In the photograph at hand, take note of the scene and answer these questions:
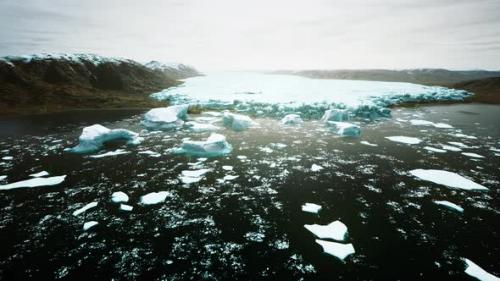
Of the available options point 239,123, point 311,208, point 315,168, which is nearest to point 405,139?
point 315,168

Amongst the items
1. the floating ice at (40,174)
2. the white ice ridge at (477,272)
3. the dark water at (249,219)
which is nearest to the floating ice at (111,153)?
the dark water at (249,219)

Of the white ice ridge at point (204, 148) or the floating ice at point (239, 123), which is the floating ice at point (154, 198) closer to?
the white ice ridge at point (204, 148)

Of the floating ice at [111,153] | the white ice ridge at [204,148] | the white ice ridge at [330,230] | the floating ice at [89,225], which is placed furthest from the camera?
Answer: the white ice ridge at [204,148]

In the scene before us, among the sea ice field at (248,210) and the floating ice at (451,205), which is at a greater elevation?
the floating ice at (451,205)

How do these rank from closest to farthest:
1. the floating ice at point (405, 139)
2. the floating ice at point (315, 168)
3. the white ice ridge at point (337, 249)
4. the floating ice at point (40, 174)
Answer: the white ice ridge at point (337, 249) → the floating ice at point (40, 174) → the floating ice at point (315, 168) → the floating ice at point (405, 139)

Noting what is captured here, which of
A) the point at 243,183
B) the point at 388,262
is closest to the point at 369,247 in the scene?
the point at 388,262

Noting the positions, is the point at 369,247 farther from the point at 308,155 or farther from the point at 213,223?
the point at 308,155
